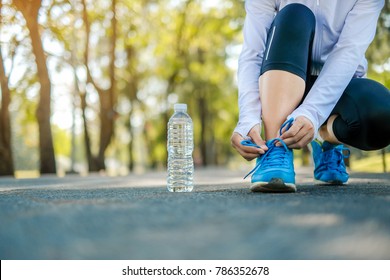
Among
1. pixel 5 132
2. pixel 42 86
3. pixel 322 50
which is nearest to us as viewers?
pixel 322 50

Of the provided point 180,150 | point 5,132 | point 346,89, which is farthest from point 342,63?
point 5,132

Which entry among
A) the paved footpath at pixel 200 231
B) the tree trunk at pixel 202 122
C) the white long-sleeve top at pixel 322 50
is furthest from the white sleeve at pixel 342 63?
the tree trunk at pixel 202 122

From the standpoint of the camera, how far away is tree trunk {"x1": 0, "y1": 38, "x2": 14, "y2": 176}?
479 inches

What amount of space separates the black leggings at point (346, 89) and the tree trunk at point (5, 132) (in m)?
10.5

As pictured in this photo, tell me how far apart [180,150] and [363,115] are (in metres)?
2.23

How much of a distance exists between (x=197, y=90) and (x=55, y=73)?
8254mm

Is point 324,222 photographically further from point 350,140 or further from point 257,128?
point 350,140

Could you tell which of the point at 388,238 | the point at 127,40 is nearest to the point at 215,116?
the point at 127,40

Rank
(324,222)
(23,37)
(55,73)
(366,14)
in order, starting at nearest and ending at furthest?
(324,222), (366,14), (23,37), (55,73)

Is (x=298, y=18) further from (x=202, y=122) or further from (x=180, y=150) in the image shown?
(x=202, y=122)

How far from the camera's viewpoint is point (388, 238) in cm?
138

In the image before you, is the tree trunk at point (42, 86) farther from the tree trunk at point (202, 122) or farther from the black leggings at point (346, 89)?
the tree trunk at point (202, 122)

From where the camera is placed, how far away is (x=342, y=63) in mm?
2951

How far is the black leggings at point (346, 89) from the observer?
2842 mm
